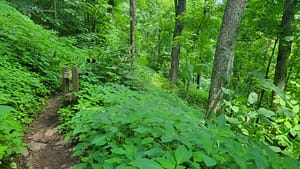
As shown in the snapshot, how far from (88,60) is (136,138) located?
484 centimetres

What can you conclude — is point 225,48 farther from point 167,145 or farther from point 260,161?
point 260,161

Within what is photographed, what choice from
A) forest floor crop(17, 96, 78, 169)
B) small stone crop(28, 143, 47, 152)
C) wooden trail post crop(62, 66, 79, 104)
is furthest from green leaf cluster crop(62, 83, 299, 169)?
wooden trail post crop(62, 66, 79, 104)

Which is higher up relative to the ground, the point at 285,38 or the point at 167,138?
the point at 285,38

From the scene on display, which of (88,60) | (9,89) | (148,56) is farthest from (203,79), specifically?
(9,89)

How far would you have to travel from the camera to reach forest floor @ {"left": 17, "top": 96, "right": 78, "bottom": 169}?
2.86 meters

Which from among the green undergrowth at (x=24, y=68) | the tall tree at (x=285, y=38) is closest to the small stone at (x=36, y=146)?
the green undergrowth at (x=24, y=68)

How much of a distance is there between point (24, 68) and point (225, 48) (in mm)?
4119

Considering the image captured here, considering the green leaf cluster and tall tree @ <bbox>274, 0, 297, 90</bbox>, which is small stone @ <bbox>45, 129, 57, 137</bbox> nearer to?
the green leaf cluster

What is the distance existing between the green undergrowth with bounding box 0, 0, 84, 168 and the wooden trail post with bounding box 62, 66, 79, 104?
0.57 metres

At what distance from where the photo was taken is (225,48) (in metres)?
4.20

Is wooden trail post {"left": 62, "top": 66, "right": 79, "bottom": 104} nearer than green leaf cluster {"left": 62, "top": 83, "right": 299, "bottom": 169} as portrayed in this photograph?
No

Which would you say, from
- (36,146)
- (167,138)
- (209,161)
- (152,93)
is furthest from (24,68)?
(209,161)

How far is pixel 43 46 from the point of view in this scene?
595 centimetres

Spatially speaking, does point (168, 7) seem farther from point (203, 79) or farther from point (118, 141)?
point (118, 141)
